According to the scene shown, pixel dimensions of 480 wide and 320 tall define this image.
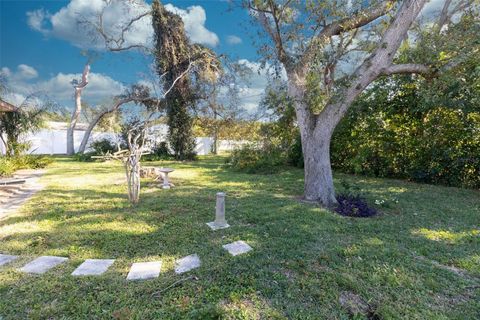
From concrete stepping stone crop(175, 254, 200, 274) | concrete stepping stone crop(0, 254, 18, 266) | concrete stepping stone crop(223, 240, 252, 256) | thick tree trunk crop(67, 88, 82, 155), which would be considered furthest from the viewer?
thick tree trunk crop(67, 88, 82, 155)

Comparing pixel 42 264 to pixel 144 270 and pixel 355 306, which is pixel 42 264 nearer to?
pixel 144 270

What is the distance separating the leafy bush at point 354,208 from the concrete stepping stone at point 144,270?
3128mm

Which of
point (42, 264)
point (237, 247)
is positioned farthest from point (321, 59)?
point (42, 264)

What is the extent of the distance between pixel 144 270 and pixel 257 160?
6990mm

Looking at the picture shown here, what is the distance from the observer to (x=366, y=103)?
7.73 m

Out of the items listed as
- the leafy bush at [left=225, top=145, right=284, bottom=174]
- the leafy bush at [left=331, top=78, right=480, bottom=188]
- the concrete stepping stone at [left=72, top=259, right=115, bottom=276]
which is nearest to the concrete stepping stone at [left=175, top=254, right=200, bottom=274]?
the concrete stepping stone at [left=72, top=259, right=115, bottom=276]

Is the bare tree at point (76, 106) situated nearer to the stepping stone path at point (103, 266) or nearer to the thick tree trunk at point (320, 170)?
the stepping stone path at point (103, 266)

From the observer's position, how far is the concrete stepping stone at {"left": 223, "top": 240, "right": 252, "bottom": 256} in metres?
2.74

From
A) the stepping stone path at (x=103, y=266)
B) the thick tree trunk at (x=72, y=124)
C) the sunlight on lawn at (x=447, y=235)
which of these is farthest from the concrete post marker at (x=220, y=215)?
the thick tree trunk at (x=72, y=124)

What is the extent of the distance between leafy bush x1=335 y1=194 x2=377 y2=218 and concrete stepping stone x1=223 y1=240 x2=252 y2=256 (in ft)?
7.02

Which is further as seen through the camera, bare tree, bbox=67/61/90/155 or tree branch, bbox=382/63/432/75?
bare tree, bbox=67/61/90/155

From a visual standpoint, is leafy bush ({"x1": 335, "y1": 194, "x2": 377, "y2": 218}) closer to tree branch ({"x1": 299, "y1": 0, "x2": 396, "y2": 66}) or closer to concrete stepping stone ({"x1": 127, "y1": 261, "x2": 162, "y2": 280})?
tree branch ({"x1": 299, "y1": 0, "x2": 396, "y2": 66})

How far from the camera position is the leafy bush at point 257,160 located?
29.8ft

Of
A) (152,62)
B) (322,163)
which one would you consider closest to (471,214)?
(322,163)
